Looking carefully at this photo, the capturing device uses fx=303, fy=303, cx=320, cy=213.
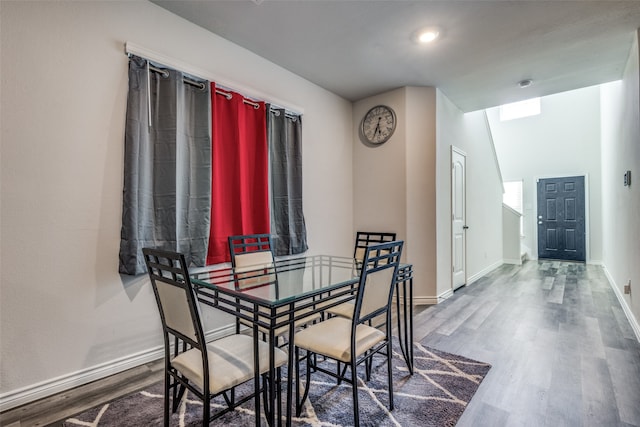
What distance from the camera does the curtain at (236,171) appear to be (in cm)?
253

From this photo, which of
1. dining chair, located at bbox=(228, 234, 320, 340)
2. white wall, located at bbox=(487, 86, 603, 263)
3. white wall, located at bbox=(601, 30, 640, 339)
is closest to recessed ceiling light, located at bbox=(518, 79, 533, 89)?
white wall, located at bbox=(601, 30, 640, 339)

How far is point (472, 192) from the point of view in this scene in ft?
15.7

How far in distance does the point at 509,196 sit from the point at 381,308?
23.6 feet

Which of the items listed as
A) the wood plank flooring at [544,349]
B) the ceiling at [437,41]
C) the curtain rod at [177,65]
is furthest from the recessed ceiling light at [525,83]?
the curtain rod at [177,65]

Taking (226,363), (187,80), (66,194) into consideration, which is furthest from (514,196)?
(66,194)

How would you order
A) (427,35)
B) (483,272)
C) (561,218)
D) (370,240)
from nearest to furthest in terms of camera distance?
(427,35), (370,240), (483,272), (561,218)

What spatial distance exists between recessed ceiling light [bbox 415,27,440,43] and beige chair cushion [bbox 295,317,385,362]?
2.38m

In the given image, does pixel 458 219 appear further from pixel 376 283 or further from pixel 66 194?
pixel 66 194

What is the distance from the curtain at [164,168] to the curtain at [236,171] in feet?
0.35

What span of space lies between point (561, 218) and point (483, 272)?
120 inches

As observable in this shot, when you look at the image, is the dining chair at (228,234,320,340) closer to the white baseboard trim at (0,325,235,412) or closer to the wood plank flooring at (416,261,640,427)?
the white baseboard trim at (0,325,235,412)

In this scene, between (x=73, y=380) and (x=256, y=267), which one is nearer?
(x=73, y=380)

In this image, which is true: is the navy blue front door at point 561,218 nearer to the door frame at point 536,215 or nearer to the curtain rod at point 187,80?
the door frame at point 536,215

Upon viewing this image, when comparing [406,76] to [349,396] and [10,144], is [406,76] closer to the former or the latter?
[349,396]
